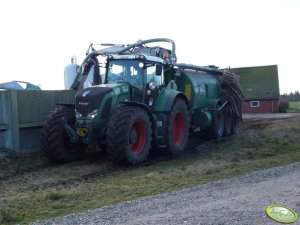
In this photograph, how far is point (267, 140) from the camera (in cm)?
1535

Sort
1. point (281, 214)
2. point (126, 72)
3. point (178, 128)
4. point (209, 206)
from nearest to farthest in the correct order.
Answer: point (281, 214) → point (209, 206) → point (126, 72) → point (178, 128)

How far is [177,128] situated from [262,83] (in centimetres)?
2757

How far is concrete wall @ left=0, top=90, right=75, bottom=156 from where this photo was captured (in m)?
12.5

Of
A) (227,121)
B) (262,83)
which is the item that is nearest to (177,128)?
(227,121)

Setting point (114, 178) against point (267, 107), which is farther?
point (267, 107)

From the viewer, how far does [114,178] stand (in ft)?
32.6

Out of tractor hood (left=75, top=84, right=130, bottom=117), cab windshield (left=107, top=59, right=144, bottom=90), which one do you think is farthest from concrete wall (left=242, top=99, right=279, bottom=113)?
tractor hood (left=75, top=84, right=130, bottom=117)

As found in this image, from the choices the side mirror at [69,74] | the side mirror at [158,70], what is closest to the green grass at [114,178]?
the side mirror at [158,70]

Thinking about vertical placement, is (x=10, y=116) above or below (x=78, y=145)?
above

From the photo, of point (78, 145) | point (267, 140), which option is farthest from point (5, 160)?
point (267, 140)

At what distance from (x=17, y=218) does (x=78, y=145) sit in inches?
228

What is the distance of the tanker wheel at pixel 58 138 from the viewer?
38.4 ft

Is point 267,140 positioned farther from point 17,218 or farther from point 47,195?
point 17,218

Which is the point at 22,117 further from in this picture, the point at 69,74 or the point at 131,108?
the point at 69,74
